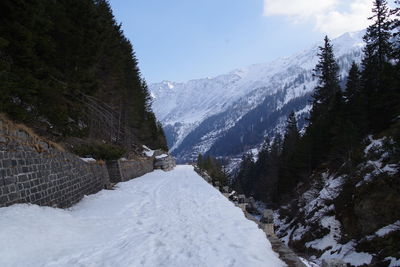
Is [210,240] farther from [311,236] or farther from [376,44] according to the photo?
[376,44]

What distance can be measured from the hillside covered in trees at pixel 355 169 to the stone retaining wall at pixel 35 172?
39.5 ft

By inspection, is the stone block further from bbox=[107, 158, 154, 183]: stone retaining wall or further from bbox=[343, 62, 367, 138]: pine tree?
bbox=[343, 62, 367, 138]: pine tree

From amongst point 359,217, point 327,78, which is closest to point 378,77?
point 327,78

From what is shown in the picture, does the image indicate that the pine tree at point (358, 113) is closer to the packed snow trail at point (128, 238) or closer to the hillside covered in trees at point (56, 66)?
the hillside covered in trees at point (56, 66)

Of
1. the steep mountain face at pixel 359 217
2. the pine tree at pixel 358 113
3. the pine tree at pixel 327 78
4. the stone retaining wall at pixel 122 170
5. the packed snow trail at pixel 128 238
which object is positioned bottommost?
the steep mountain face at pixel 359 217

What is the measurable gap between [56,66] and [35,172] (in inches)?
407

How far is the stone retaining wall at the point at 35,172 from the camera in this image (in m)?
6.83

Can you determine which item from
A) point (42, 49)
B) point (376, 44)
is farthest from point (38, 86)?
point (376, 44)

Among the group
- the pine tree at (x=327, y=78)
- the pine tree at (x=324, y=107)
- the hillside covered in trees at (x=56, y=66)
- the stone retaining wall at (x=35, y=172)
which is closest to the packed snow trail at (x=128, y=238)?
the stone retaining wall at (x=35, y=172)

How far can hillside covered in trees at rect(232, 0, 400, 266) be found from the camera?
51.0 feet

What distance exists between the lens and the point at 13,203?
684 cm

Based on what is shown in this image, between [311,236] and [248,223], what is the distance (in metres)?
13.8

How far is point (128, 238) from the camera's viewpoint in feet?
22.9

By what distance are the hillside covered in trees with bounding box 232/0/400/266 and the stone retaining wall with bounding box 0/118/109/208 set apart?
1203 centimetres
